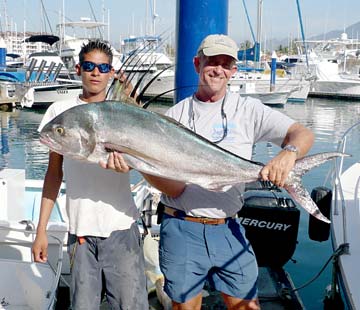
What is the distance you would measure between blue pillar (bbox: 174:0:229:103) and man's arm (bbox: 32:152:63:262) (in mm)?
1506

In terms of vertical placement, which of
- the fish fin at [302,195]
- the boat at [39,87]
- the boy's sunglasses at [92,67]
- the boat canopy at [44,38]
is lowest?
the boat at [39,87]

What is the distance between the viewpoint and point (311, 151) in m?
15.7

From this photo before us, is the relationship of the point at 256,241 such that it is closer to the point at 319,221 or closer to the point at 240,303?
the point at 319,221

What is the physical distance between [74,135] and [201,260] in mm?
918

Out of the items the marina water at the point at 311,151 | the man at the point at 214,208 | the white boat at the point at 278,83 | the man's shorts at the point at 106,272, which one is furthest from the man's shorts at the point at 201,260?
the white boat at the point at 278,83

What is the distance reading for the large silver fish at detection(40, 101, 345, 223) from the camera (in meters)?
2.33

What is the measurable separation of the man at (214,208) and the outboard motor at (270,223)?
4.84 ft

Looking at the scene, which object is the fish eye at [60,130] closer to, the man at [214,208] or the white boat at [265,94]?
the man at [214,208]

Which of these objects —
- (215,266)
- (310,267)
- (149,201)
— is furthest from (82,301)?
(310,267)

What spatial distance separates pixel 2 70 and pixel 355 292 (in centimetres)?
2698

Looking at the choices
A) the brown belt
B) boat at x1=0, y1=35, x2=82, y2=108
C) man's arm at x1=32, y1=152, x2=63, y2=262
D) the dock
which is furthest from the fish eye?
the dock

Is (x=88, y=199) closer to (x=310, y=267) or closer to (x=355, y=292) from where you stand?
(x=355, y=292)

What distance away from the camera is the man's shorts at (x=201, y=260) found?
102 inches

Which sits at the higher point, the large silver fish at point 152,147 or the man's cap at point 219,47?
the man's cap at point 219,47
